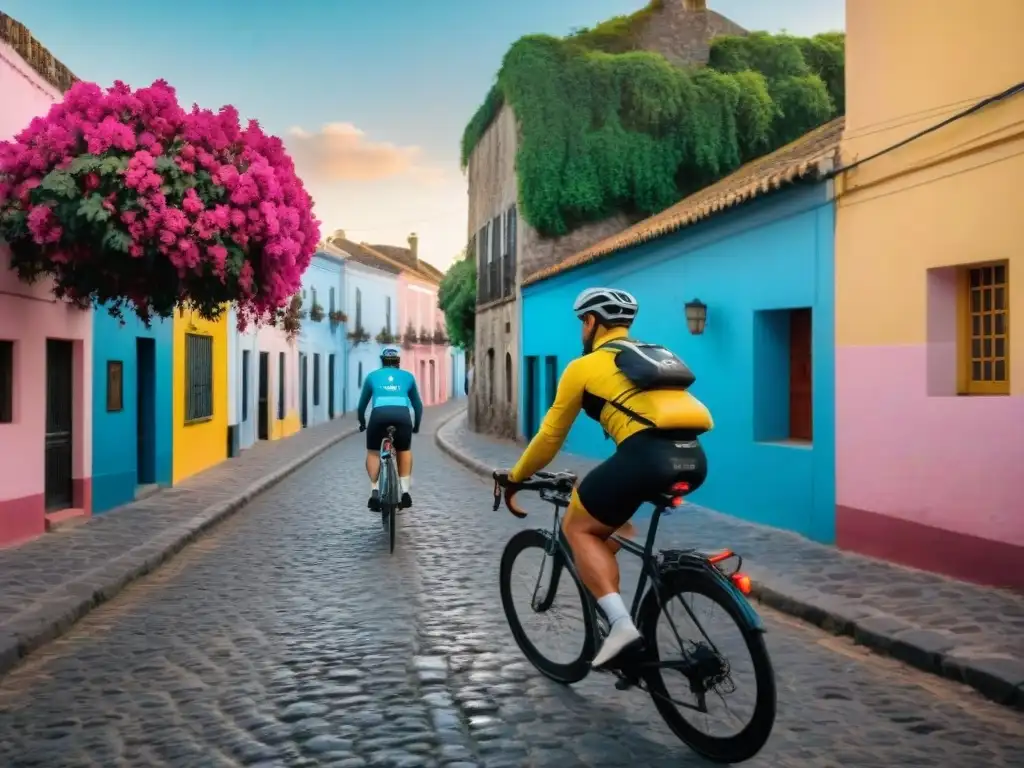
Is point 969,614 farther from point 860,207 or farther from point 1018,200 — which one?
point 860,207

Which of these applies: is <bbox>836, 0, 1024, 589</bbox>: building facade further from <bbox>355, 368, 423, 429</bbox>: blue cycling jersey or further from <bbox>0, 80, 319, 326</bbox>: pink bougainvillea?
<bbox>0, 80, 319, 326</bbox>: pink bougainvillea

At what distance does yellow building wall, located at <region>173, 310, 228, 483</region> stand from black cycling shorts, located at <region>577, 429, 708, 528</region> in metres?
11.0

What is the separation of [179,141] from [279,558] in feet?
12.7

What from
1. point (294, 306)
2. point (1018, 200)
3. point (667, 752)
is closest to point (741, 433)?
point (1018, 200)

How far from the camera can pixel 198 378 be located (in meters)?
18.6

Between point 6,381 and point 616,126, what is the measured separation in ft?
56.3

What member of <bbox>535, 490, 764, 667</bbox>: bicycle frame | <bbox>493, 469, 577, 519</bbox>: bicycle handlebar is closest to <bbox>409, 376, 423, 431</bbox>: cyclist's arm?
<bbox>535, 490, 764, 667</bbox>: bicycle frame

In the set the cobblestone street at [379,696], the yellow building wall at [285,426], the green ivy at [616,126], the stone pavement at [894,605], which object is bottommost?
the cobblestone street at [379,696]

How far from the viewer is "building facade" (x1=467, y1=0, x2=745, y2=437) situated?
25766 mm

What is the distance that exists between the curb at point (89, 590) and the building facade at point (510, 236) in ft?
47.6

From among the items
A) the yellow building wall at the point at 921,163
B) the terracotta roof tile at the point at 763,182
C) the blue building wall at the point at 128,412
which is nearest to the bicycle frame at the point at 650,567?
the yellow building wall at the point at 921,163

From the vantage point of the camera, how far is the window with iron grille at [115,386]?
13203 millimetres

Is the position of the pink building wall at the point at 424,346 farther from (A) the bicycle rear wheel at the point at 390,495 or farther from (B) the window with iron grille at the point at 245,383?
(A) the bicycle rear wheel at the point at 390,495

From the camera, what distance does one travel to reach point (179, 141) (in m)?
10.0
